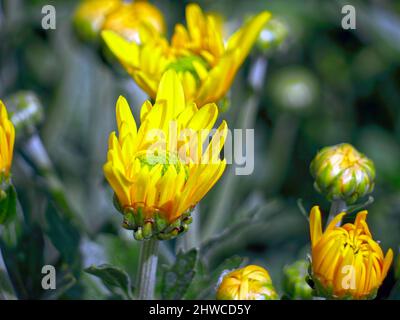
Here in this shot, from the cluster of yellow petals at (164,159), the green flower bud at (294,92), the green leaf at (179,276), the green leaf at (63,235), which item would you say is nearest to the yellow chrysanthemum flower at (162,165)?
the cluster of yellow petals at (164,159)

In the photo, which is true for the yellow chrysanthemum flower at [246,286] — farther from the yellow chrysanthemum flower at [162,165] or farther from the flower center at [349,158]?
the flower center at [349,158]

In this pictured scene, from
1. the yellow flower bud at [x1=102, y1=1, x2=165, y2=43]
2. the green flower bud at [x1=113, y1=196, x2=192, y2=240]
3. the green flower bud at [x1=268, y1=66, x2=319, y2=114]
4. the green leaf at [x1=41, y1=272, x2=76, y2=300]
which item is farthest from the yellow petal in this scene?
the green flower bud at [x1=268, y1=66, x2=319, y2=114]

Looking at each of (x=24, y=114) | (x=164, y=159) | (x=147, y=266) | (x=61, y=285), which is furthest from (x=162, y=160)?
(x=24, y=114)

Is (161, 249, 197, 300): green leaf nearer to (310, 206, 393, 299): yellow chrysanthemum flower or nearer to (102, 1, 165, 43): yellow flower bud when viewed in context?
(310, 206, 393, 299): yellow chrysanthemum flower
